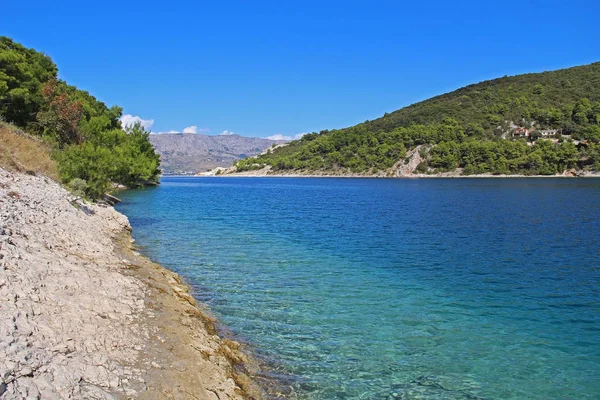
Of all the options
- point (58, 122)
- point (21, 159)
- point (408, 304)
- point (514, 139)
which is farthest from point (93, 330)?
point (514, 139)

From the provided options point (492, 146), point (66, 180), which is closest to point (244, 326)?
point (66, 180)

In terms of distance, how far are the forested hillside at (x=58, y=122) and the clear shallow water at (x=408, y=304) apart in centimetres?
913

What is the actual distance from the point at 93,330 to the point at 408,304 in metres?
10.7

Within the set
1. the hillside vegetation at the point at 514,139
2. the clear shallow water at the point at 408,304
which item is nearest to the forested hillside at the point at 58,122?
the clear shallow water at the point at 408,304

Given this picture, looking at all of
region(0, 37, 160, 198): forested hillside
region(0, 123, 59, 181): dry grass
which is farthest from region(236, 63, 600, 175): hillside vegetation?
region(0, 123, 59, 181): dry grass

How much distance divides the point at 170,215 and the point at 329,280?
2952 centimetres

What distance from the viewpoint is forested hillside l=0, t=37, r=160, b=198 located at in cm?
3950

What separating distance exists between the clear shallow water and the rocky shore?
65.2 inches

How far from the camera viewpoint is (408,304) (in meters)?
16.3

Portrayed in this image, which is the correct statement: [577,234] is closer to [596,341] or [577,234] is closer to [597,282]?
[597,282]

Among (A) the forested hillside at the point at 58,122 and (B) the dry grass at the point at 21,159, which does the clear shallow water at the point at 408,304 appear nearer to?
(B) the dry grass at the point at 21,159

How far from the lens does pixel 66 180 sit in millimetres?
34844

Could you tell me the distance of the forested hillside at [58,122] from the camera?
39500 mm

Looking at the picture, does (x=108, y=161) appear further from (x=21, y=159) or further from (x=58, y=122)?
(x=21, y=159)
